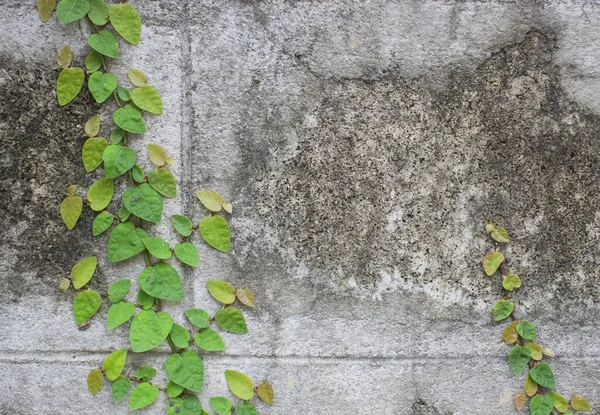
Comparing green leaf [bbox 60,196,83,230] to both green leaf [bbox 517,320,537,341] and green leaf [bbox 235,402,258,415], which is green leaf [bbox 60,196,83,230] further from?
green leaf [bbox 517,320,537,341]

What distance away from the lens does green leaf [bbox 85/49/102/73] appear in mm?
1288

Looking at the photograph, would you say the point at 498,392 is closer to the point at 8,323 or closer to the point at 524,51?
the point at 524,51

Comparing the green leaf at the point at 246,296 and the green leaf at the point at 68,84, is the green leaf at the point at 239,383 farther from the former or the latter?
the green leaf at the point at 68,84

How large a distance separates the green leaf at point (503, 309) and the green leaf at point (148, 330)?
879mm

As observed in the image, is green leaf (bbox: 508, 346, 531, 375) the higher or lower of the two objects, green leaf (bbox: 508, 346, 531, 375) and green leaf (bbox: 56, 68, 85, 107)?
the lower

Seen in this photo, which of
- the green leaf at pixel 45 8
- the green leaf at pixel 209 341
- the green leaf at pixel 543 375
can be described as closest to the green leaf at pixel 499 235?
the green leaf at pixel 543 375

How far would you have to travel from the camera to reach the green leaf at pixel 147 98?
4.25ft

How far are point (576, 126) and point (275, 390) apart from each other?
1081mm

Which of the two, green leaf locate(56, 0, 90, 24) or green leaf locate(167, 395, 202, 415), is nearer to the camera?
green leaf locate(56, 0, 90, 24)

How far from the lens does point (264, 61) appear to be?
4.31 ft

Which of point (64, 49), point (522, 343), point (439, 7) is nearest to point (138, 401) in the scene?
point (64, 49)

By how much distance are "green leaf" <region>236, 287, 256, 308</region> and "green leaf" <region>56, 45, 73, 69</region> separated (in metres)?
0.73

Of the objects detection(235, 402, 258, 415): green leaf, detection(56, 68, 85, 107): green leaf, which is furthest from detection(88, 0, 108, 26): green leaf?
detection(235, 402, 258, 415): green leaf

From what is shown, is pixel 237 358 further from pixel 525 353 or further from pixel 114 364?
pixel 525 353
